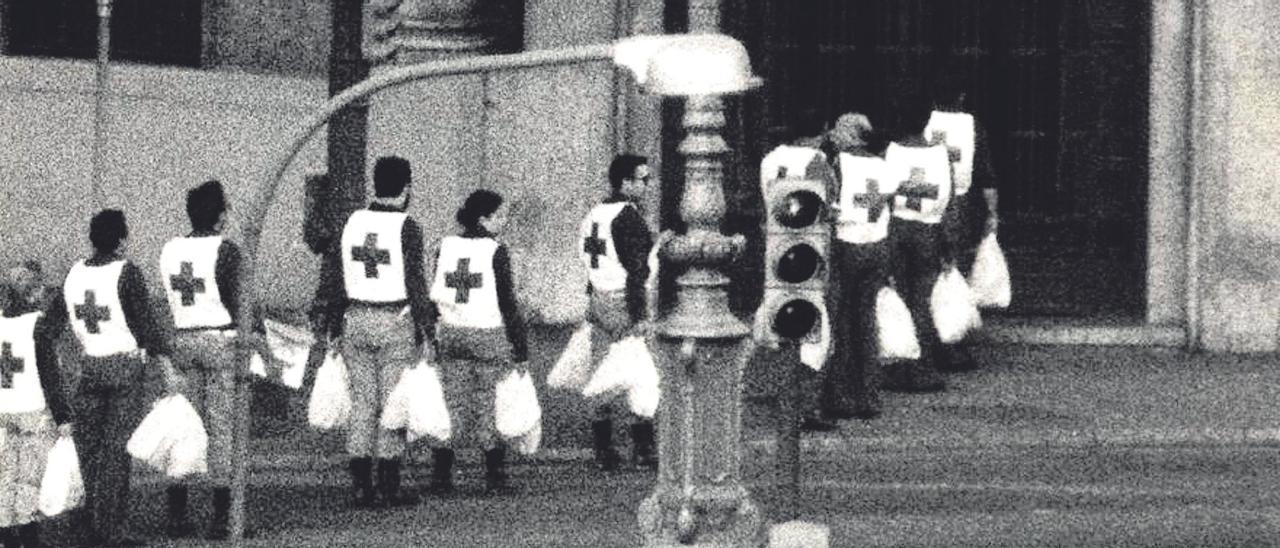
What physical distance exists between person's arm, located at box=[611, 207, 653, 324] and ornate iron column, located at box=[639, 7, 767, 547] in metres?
3.87

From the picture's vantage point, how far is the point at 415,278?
2033cm

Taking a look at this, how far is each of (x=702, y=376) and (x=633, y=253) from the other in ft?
13.6

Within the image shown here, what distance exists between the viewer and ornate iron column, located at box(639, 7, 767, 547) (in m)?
17.2

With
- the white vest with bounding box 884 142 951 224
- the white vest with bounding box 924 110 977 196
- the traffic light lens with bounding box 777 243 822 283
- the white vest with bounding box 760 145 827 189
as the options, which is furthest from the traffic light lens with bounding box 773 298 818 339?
the white vest with bounding box 924 110 977 196

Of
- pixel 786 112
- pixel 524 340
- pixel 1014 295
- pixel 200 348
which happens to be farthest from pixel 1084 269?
pixel 200 348

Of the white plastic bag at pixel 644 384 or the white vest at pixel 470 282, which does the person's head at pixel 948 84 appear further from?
the white vest at pixel 470 282

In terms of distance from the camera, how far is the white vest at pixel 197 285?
64.0 ft

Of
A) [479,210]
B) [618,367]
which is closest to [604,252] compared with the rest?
[618,367]

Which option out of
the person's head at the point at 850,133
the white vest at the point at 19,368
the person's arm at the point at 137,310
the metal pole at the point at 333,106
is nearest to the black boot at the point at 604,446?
the person's head at the point at 850,133

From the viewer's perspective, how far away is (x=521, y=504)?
20.7 m

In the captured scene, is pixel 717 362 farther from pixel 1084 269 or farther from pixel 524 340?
pixel 1084 269

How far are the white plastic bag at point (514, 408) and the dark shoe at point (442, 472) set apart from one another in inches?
12.7

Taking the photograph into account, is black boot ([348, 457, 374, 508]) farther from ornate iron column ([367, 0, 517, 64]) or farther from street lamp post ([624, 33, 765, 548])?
ornate iron column ([367, 0, 517, 64])

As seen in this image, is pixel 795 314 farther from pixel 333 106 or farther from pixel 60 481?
pixel 60 481
